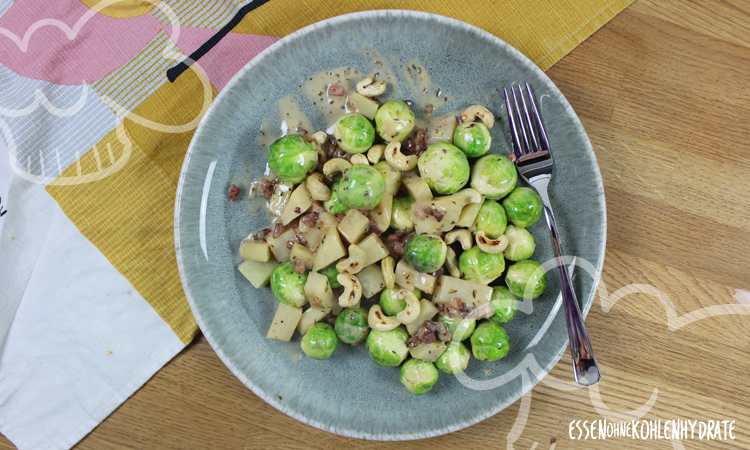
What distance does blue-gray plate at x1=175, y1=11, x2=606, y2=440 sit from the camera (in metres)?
2.28

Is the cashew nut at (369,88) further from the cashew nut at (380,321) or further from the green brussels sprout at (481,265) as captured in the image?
the cashew nut at (380,321)

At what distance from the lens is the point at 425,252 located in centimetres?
212

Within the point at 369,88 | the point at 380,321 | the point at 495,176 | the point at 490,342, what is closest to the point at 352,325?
the point at 380,321

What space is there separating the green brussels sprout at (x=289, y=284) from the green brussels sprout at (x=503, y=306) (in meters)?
0.96

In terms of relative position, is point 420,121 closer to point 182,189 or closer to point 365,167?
point 365,167

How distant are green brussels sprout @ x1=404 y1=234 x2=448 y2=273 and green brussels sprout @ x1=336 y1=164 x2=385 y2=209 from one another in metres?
0.27

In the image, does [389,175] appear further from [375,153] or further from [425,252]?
[425,252]

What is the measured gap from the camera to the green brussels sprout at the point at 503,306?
2.30 metres

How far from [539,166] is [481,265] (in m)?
0.59

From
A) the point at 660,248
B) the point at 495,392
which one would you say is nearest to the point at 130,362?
the point at 495,392

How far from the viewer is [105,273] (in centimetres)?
249

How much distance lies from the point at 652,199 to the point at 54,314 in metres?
3.37

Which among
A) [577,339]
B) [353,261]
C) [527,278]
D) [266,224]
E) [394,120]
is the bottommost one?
[577,339]

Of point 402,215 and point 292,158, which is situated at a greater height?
point 292,158
